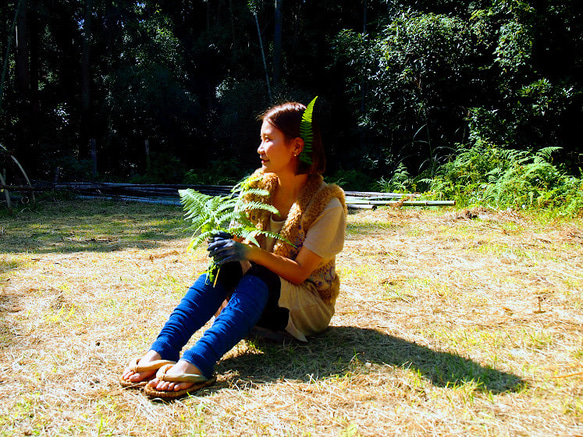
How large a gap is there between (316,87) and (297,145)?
13.1 meters

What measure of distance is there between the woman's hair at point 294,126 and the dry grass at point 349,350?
0.78 metres

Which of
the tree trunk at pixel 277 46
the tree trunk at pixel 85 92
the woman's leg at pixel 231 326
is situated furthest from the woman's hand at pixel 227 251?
the tree trunk at pixel 85 92

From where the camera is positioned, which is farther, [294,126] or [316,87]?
[316,87]

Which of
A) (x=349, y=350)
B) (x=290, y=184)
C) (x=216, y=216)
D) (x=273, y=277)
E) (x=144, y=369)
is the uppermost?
(x=290, y=184)

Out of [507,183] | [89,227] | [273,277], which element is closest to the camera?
[273,277]

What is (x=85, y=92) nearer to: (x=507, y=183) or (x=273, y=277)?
(x=507, y=183)

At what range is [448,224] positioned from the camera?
5.18 m

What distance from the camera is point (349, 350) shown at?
2033mm

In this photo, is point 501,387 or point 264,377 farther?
point 264,377

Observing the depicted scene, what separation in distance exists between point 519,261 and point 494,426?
2380 mm

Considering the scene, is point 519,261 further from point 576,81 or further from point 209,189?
point 209,189

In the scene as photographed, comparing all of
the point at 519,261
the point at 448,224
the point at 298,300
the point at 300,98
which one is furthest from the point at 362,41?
the point at 298,300

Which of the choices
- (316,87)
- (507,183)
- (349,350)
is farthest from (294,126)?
(316,87)

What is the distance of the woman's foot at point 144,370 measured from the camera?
1.68 m
